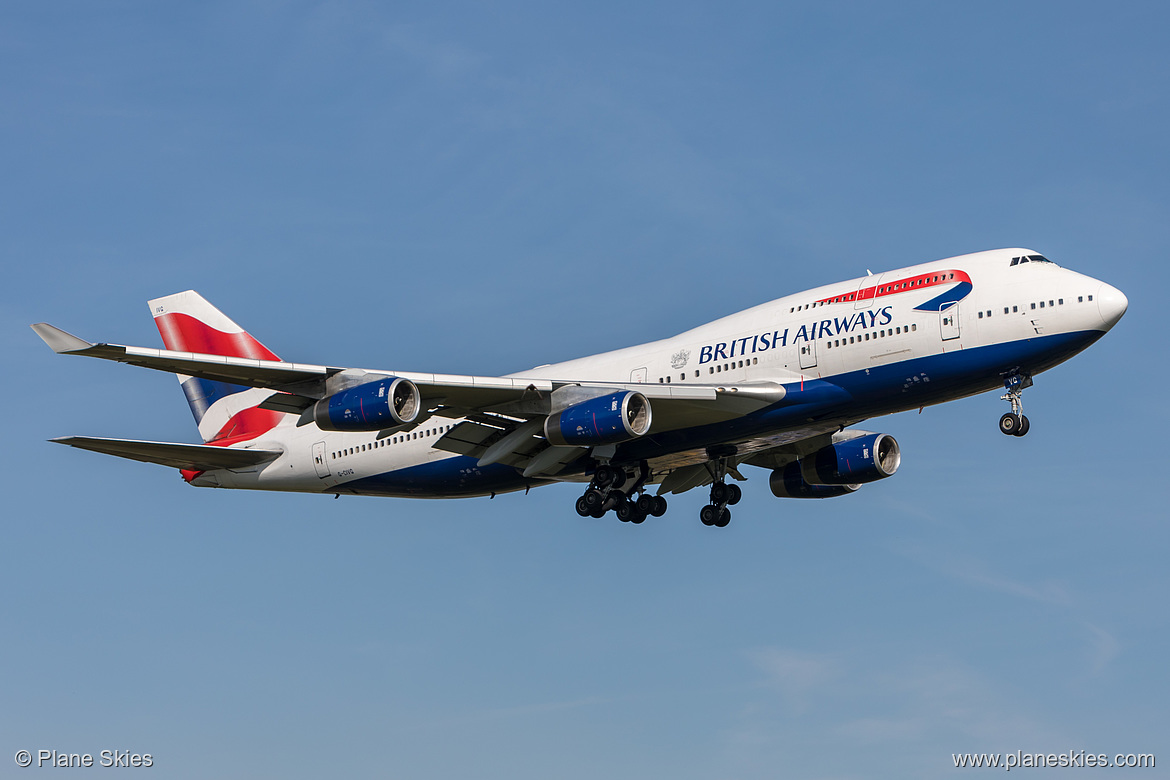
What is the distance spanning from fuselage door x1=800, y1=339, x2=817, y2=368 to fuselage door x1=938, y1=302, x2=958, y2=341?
11.6ft

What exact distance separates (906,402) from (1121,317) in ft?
20.1

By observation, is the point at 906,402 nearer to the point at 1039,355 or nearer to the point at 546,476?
the point at 1039,355

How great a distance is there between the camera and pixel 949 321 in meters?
36.6

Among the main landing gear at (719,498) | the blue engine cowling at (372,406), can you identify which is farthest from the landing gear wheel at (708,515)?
the blue engine cowling at (372,406)

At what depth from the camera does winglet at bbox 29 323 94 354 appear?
30.1 m

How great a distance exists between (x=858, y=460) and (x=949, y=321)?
896cm

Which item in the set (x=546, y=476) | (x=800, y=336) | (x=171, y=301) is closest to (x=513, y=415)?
(x=546, y=476)

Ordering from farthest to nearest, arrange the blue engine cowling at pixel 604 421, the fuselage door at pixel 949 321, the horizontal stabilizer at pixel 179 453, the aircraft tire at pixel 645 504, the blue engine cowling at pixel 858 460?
1. the blue engine cowling at pixel 858 460
2. the aircraft tire at pixel 645 504
3. the horizontal stabilizer at pixel 179 453
4. the blue engine cowling at pixel 604 421
5. the fuselage door at pixel 949 321

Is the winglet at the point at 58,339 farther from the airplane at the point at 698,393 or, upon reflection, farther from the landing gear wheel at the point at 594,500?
the landing gear wheel at the point at 594,500

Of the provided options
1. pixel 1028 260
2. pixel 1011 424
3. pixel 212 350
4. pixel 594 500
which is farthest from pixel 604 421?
pixel 212 350

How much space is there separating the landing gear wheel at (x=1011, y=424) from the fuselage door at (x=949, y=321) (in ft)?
8.83

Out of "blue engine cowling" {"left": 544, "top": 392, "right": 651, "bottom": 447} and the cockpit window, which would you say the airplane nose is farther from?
"blue engine cowling" {"left": 544, "top": 392, "right": 651, "bottom": 447}

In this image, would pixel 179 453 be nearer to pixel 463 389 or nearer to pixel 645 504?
pixel 463 389

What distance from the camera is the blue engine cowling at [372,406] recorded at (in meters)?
35.6
